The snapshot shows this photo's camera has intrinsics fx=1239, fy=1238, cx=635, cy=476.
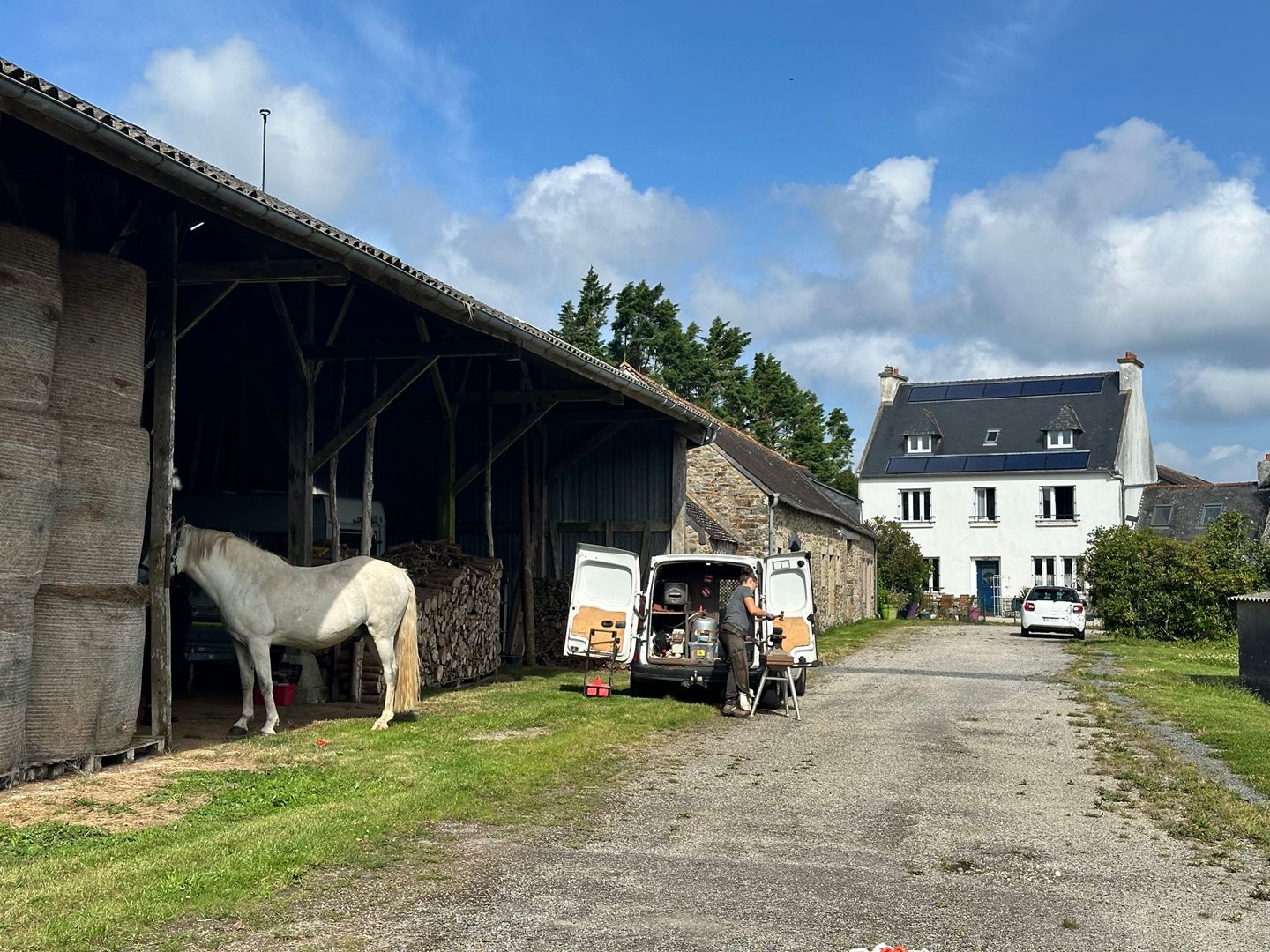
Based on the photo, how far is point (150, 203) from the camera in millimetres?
10117

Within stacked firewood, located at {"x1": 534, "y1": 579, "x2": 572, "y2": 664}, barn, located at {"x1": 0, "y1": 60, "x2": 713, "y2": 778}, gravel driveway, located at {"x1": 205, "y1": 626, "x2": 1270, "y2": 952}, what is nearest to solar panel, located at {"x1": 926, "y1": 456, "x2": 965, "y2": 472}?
barn, located at {"x1": 0, "y1": 60, "x2": 713, "y2": 778}

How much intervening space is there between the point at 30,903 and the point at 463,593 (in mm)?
10867

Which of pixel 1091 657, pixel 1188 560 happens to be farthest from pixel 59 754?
pixel 1188 560

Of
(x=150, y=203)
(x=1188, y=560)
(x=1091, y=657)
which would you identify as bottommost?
(x=1091, y=657)

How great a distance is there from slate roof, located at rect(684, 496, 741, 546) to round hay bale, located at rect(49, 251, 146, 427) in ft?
48.2

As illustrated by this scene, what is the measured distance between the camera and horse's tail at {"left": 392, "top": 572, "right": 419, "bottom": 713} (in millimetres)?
12172

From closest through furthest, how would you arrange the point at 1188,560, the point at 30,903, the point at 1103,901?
the point at 30,903, the point at 1103,901, the point at 1188,560

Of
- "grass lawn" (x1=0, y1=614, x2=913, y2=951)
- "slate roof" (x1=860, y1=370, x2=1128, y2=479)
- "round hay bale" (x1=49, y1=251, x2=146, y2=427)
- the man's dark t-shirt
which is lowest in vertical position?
"grass lawn" (x1=0, y1=614, x2=913, y2=951)

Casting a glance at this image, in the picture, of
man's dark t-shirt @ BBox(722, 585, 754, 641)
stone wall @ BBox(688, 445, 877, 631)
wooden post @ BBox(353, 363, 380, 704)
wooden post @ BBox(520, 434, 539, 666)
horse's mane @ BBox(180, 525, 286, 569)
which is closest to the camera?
horse's mane @ BBox(180, 525, 286, 569)

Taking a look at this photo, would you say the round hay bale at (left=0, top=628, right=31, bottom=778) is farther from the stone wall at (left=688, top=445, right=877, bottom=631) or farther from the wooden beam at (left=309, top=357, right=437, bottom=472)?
the stone wall at (left=688, top=445, right=877, bottom=631)

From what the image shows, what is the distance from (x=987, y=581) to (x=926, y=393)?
9.97 meters

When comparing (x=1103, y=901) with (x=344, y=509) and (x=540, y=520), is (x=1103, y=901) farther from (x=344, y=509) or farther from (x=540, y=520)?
(x=540, y=520)

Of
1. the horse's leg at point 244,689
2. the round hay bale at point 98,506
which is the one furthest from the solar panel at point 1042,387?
the round hay bale at point 98,506

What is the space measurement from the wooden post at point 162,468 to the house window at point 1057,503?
141 feet
